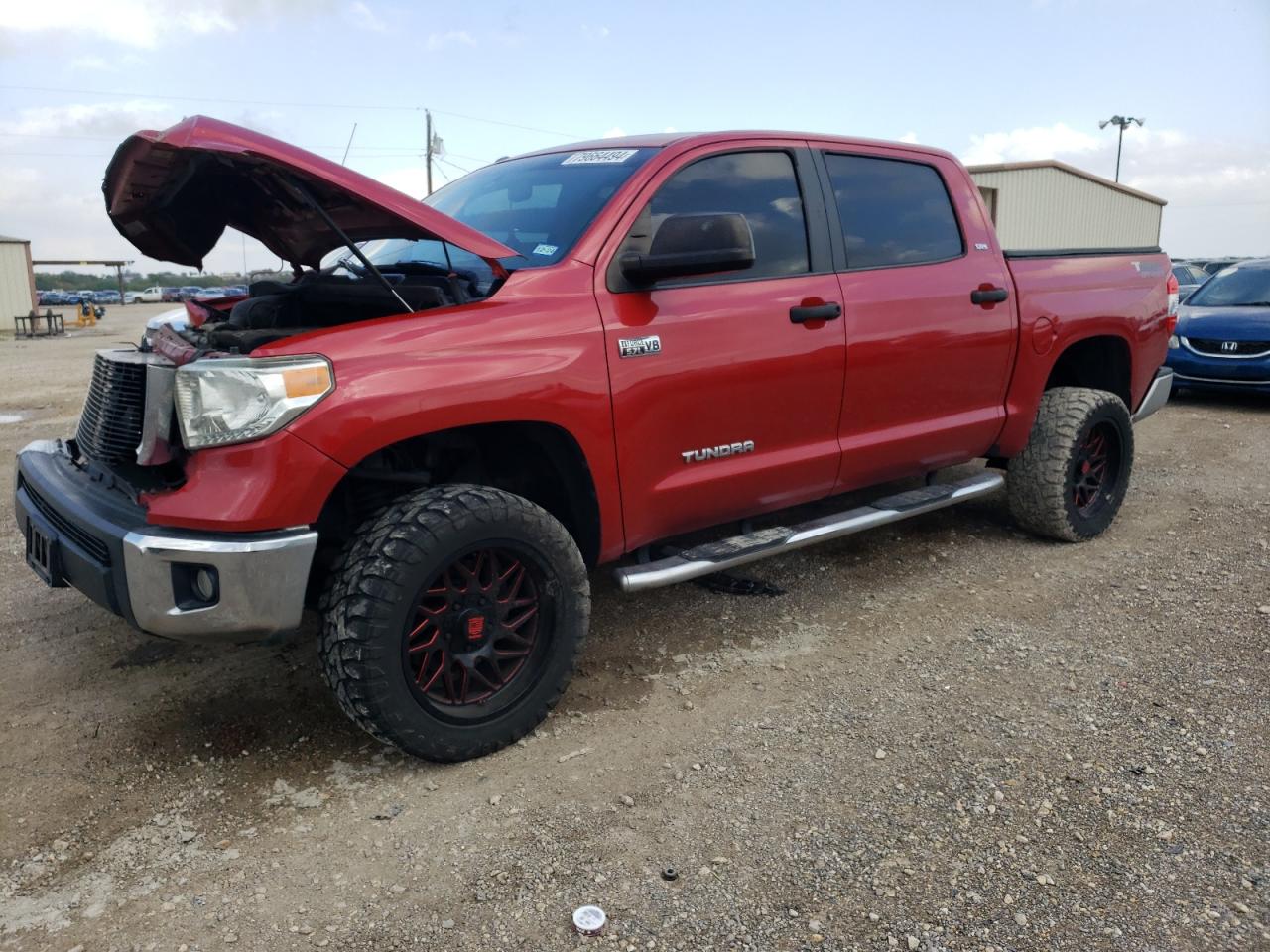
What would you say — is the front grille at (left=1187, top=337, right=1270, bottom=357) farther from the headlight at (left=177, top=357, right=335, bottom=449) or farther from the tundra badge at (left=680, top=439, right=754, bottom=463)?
the headlight at (left=177, top=357, right=335, bottom=449)

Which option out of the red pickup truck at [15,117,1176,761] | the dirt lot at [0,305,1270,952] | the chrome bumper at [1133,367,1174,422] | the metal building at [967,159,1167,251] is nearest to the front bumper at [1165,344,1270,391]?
the chrome bumper at [1133,367,1174,422]

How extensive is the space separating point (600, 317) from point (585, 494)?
0.58 meters

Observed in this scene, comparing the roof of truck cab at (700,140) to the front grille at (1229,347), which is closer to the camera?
the roof of truck cab at (700,140)

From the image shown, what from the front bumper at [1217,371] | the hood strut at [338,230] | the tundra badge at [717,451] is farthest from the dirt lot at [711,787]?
the front bumper at [1217,371]

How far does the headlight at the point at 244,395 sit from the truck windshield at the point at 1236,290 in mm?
9849

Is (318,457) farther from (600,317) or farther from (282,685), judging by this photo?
(282,685)

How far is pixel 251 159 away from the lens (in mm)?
2611

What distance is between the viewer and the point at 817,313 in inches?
144

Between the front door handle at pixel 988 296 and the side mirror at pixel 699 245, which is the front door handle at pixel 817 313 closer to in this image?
the side mirror at pixel 699 245

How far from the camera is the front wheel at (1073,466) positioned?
4785 mm

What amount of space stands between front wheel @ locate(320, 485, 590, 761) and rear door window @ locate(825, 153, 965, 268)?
72.2 inches

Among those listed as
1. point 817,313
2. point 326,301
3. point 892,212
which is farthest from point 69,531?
point 892,212

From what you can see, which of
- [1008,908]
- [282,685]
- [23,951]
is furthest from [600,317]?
[23,951]

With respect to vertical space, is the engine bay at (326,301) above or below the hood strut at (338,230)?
below
